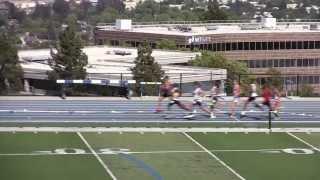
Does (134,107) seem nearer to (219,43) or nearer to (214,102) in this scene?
(214,102)

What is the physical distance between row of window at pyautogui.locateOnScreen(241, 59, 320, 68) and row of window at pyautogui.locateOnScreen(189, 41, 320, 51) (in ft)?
4.32

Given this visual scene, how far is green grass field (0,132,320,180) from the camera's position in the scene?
535 inches

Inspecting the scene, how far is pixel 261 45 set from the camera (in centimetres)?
7869

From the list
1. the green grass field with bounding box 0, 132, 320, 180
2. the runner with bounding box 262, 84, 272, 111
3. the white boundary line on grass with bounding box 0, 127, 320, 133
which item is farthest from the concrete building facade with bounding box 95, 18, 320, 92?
the green grass field with bounding box 0, 132, 320, 180

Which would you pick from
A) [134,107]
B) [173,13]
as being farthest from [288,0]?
[134,107]

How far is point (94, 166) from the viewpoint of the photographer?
14.3 m

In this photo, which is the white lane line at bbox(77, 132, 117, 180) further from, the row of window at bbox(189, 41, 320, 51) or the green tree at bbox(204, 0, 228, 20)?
the green tree at bbox(204, 0, 228, 20)

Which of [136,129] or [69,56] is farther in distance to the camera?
[69,56]

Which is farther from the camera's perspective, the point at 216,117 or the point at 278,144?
the point at 216,117

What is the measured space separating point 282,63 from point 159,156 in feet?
213

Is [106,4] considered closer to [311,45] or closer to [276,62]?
[276,62]

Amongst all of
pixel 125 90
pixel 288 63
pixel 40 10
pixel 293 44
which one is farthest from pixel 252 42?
pixel 40 10

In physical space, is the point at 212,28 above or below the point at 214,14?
below

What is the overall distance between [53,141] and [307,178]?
5.92 metres
